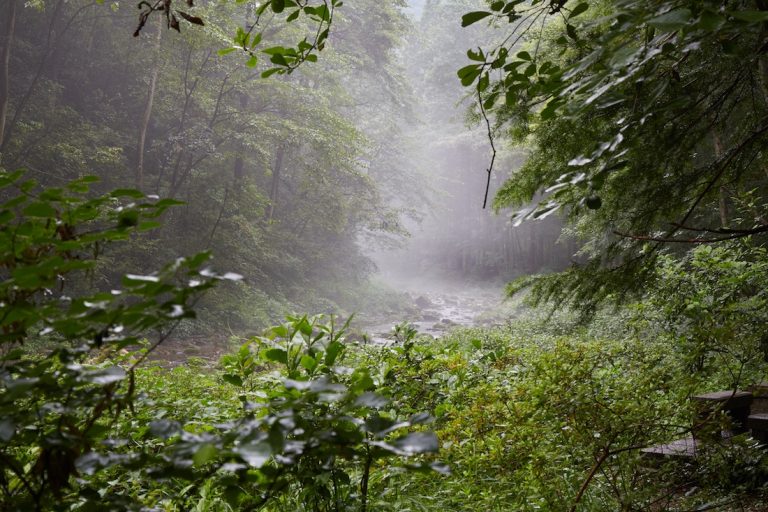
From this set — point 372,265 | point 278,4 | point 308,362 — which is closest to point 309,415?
point 308,362

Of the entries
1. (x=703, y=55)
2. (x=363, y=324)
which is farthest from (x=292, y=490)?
(x=363, y=324)

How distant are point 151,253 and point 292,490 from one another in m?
12.2

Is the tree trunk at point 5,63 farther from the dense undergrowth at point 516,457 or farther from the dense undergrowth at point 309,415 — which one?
the dense undergrowth at point 516,457

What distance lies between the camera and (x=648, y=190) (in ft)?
8.01

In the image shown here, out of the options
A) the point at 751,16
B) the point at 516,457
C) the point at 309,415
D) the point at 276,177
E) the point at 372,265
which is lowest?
the point at 372,265

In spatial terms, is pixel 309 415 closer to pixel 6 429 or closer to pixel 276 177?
pixel 6 429

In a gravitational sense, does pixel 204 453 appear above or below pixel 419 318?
above

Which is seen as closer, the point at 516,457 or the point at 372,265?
the point at 516,457

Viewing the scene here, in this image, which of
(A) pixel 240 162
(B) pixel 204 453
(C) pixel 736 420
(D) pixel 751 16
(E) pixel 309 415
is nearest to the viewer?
(B) pixel 204 453

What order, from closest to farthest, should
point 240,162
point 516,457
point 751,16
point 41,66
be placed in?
point 751,16 → point 516,457 → point 41,66 → point 240,162

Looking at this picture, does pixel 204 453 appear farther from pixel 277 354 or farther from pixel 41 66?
pixel 41 66

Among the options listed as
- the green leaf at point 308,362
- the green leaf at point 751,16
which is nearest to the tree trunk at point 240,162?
the green leaf at point 308,362

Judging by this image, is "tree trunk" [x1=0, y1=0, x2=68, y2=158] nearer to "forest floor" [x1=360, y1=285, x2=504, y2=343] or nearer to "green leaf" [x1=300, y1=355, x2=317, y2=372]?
"forest floor" [x1=360, y1=285, x2=504, y2=343]

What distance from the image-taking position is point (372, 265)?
86.0 feet
